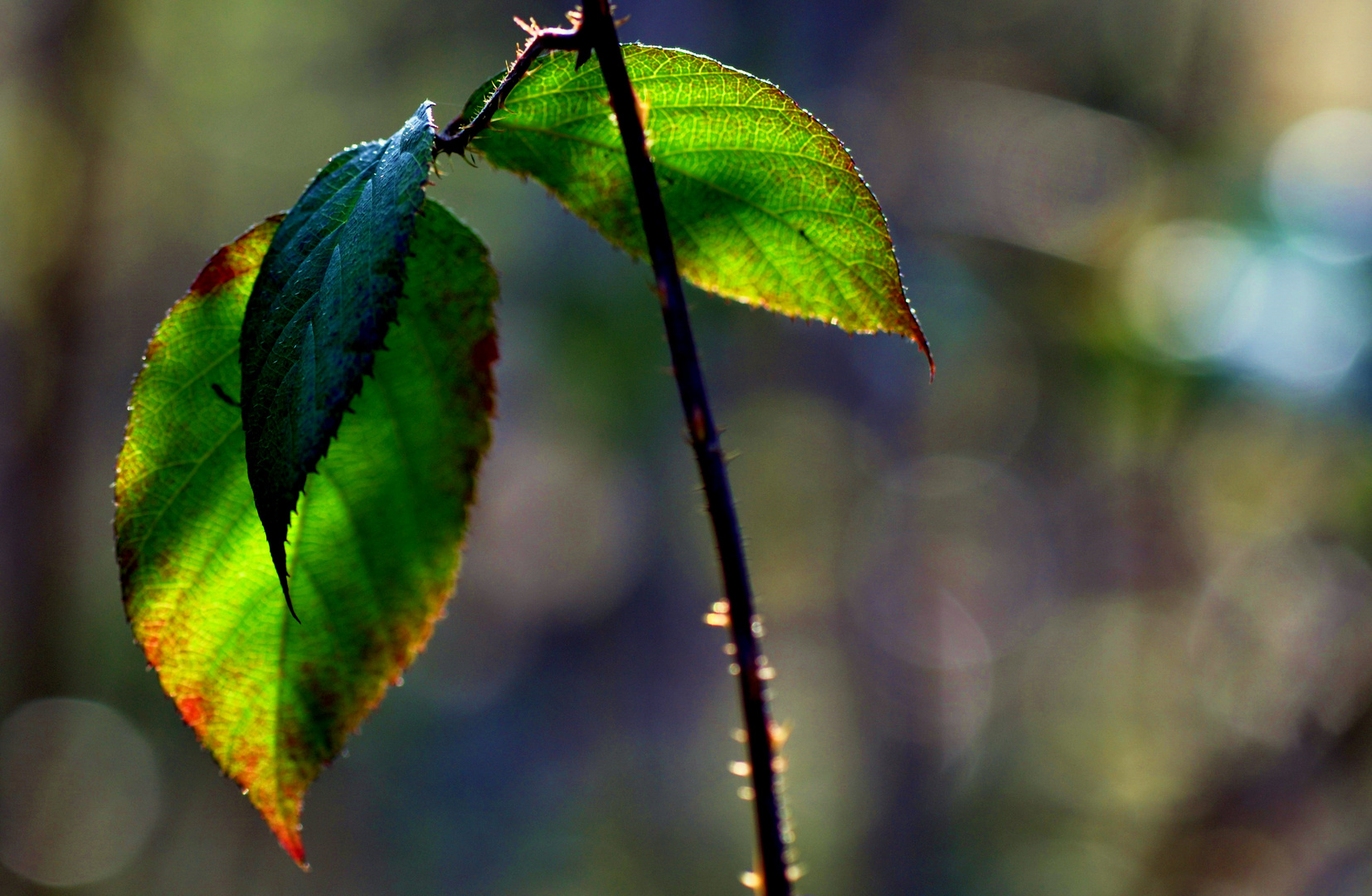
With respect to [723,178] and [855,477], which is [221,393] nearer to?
[723,178]

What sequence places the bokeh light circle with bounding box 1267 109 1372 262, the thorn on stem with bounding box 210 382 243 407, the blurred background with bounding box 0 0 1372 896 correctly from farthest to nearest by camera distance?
the blurred background with bounding box 0 0 1372 896 → the bokeh light circle with bounding box 1267 109 1372 262 → the thorn on stem with bounding box 210 382 243 407

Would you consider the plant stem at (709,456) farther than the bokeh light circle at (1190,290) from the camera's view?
No

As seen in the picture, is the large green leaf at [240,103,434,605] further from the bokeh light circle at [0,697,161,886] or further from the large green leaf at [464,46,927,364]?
the bokeh light circle at [0,697,161,886]

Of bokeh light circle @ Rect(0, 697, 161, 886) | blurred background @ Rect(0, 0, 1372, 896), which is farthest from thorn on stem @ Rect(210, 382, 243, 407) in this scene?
bokeh light circle @ Rect(0, 697, 161, 886)

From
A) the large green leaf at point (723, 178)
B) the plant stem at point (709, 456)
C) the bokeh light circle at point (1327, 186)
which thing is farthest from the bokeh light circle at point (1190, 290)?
the plant stem at point (709, 456)

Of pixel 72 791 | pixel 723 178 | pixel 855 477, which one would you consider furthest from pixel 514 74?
pixel 72 791

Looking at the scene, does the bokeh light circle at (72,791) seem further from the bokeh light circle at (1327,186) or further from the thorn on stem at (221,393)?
the bokeh light circle at (1327,186)

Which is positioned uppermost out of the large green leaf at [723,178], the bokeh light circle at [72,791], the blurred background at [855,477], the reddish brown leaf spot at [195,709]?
the blurred background at [855,477]
